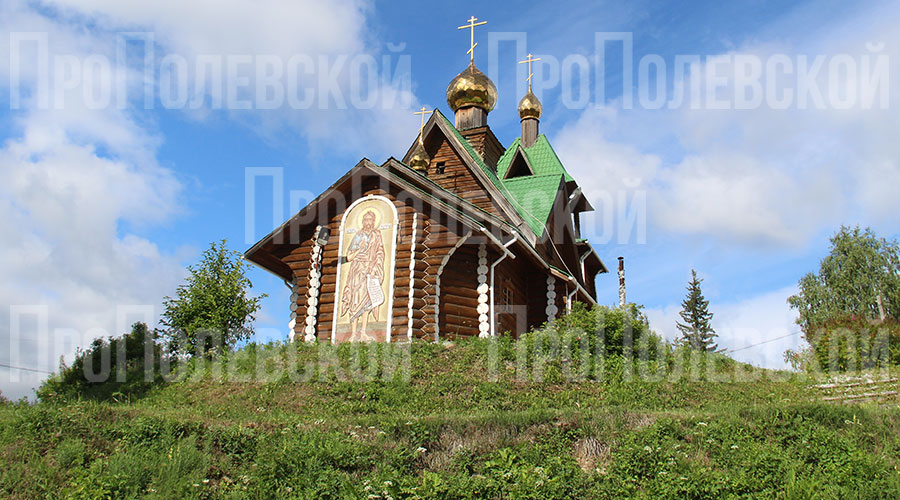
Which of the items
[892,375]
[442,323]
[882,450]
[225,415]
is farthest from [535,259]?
[882,450]

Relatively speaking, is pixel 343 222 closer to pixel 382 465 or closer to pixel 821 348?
pixel 382 465

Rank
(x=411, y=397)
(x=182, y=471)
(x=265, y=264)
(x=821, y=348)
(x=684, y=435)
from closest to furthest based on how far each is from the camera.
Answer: (x=182, y=471) → (x=684, y=435) → (x=411, y=397) → (x=821, y=348) → (x=265, y=264)

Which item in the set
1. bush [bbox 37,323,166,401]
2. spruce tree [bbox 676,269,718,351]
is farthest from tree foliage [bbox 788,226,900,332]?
bush [bbox 37,323,166,401]

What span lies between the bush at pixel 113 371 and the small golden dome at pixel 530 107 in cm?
1675

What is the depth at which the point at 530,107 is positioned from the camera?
2819cm

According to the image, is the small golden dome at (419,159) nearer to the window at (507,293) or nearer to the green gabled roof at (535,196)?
the green gabled roof at (535,196)

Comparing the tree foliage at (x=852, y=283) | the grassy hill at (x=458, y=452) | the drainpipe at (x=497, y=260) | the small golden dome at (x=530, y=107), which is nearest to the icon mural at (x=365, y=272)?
the drainpipe at (x=497, y=260)

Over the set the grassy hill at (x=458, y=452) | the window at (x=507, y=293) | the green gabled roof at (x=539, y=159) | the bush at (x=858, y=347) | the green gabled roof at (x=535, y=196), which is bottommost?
the grassy hill at (x=458, y=452)

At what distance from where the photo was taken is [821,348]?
16.7 m

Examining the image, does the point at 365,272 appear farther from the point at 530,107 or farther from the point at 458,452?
the point at 530,107

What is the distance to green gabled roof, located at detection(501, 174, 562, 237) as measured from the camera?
2067 centimetres

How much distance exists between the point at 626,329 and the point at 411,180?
6.55 m

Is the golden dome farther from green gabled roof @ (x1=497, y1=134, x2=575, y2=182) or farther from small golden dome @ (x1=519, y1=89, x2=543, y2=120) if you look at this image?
small golden dome @ (x1=519, y1=89, x2=543, y2=120)

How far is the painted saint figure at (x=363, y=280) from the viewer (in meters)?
15.8
